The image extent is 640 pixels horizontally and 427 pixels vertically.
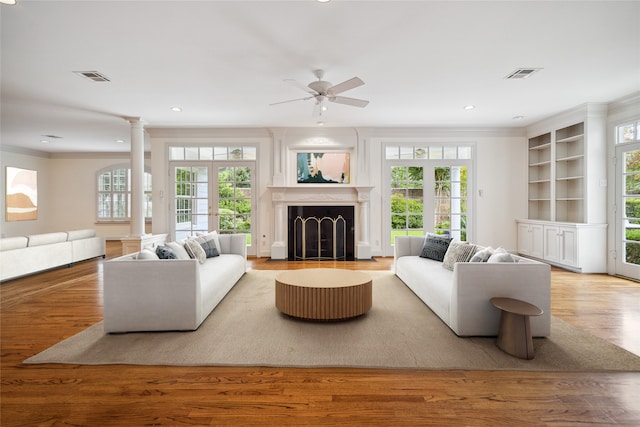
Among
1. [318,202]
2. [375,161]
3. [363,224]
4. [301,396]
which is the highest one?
[375,161]

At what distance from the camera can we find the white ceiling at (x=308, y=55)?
8.80 ft

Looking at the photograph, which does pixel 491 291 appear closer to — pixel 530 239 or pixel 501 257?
pixel 501 257

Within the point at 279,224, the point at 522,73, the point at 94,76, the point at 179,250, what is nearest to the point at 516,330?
the point at 522,73

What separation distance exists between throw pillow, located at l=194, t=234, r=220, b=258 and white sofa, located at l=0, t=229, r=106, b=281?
2779mm

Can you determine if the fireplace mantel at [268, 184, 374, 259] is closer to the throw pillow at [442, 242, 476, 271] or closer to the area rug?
the throw pillow at [442, 242, 476, 271]

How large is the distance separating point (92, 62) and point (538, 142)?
25.0 feet

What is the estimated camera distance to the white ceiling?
268cm

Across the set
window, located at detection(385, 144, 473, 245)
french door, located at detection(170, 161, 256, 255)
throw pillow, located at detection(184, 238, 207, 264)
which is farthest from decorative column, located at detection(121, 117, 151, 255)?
window, located at detection(385, 144, 473, 245)

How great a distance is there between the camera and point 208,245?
15.2ft

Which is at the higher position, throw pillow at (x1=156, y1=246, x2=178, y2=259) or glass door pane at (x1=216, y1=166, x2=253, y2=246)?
glass door pane at (x1=216, y1=166, x2=253, y2=246)

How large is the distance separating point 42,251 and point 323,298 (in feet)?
16.3

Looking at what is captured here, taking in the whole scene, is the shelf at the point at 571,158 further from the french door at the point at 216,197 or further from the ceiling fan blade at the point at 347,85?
the french door at the point at 216,197

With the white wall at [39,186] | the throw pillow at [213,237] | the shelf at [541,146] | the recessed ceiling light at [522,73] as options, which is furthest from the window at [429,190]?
the white wall at [39,186]

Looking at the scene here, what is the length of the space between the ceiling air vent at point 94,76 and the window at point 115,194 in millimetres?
6379
